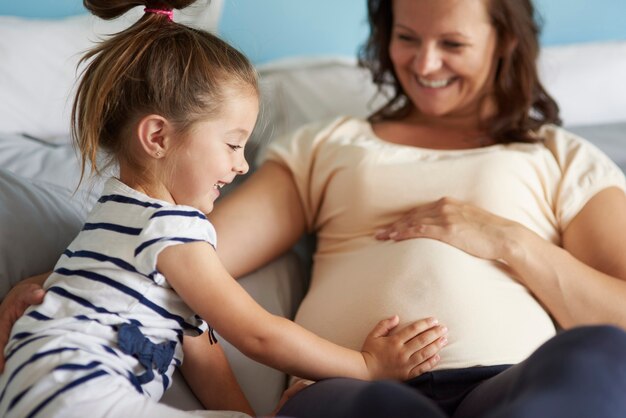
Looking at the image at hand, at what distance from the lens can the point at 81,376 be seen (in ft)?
3.36

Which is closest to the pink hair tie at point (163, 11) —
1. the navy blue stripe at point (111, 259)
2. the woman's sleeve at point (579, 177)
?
the navy blue stripe at point (111, 259)

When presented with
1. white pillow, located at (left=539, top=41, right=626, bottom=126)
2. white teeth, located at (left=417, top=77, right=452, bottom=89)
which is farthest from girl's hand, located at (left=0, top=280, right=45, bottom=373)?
white pillow, located at (left=539, top=41, right=626, bottom=126)

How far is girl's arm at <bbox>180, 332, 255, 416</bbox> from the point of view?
4.21 feet

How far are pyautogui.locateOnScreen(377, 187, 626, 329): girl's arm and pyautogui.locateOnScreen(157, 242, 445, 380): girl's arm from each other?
231 millimetres

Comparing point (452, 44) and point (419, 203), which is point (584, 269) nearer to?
point (419, 203)

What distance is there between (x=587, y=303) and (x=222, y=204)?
0.70 metres

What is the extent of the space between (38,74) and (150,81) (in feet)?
2.54

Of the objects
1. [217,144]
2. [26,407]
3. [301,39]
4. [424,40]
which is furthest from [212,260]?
[301,39]

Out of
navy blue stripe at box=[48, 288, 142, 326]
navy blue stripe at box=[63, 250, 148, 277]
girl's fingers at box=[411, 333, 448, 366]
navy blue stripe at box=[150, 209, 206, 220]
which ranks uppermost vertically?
navy blue stripe at box=[150, 209, 206, 220]

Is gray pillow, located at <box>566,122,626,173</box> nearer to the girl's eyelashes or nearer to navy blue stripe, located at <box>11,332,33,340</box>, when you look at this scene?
the girl's eyelashes

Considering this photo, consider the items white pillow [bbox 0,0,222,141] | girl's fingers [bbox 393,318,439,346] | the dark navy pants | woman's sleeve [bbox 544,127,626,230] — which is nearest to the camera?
the dark navy pants

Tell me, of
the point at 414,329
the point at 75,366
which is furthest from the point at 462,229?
the point at 75,366

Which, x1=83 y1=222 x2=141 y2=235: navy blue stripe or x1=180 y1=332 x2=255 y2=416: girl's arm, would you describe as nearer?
x1=83 y1=222 x2=141 y2=235: navy blue stripe

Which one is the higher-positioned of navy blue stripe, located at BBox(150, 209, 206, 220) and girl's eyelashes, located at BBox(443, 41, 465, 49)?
girl's eyelashes, located at BBox(443, 41, 465, 49)
